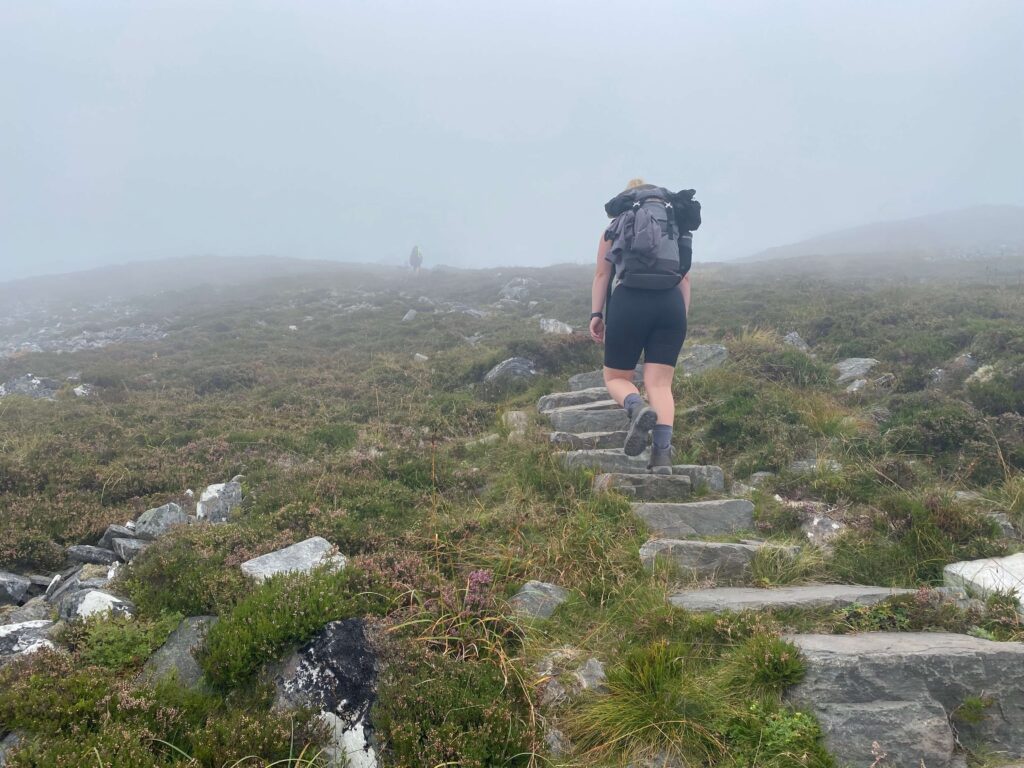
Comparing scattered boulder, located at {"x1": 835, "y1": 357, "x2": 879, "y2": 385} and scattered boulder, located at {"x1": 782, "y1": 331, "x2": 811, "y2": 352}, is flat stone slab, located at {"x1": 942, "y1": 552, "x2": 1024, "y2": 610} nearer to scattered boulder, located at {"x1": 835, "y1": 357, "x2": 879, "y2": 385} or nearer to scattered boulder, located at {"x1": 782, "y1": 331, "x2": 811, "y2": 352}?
scattered boulder, located at {"x1": 835, "y1": 357, "x2": 879, "y2": 385}

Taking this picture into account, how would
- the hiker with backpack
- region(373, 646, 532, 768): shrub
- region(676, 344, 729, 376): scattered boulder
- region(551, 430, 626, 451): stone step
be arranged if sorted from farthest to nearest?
region(676, 344, 729, 376): scattered boulder
region(551, 430, 626, 451): stone step
the hiker with backpack
region(373, 646, 532, 768): shrub

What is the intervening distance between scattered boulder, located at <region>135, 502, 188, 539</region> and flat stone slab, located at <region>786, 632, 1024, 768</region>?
5.62m

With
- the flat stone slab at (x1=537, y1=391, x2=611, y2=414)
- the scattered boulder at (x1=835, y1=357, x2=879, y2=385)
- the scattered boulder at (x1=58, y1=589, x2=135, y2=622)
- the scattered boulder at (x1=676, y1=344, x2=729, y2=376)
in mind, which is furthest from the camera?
the scattered boulder at (x1=676, y1=344, x2=729, y2=376)

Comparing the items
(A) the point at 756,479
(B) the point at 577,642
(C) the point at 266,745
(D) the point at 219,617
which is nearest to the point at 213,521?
(D) the point at 219,617

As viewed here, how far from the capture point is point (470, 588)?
4113 millimetres

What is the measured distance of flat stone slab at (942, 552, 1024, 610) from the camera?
12.7 feet

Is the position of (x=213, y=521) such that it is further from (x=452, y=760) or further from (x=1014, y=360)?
(x=1014, y=360)

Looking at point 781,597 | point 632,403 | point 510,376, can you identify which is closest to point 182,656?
point 781,597

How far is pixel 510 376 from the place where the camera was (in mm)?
11570

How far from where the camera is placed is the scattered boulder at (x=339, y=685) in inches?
117

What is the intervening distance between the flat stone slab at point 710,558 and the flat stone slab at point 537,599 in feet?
2.54

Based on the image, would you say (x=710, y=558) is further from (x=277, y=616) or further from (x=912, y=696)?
(x=277, y=616)

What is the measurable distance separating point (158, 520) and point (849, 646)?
612 centimetres

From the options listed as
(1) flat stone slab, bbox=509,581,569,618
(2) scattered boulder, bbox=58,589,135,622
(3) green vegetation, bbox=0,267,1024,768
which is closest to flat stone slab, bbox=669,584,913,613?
(3) green vegetation, bbox=0,267,1024,768
